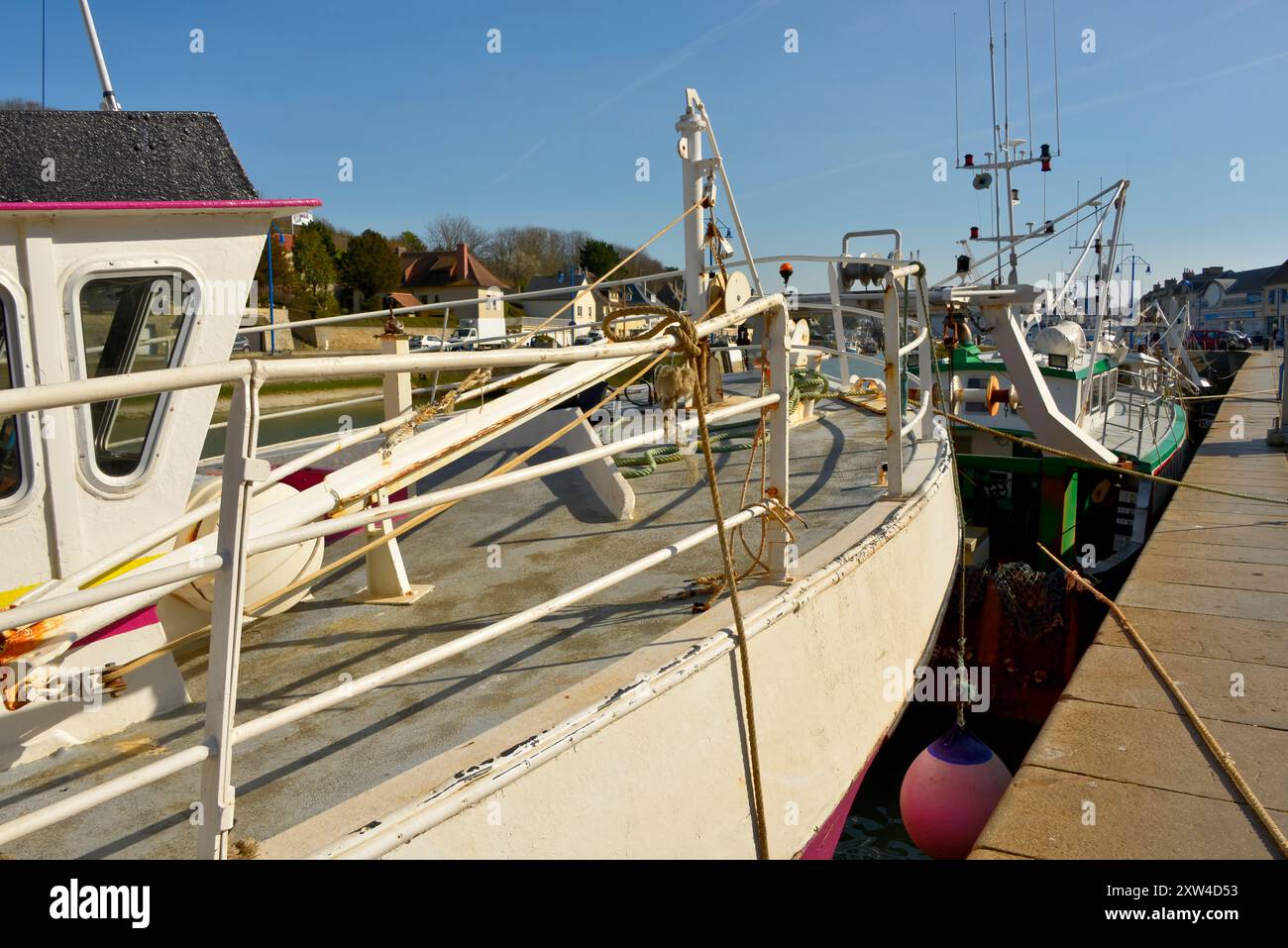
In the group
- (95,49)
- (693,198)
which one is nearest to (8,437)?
(95,49)

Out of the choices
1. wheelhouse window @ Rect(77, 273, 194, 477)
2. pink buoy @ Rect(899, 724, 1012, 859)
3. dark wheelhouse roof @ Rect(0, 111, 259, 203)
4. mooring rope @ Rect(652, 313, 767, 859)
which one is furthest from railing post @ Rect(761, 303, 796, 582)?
wheelhouse window @ Rect(77, 273, 194, 477)

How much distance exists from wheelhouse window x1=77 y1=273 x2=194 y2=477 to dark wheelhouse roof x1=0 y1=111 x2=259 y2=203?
0.93 feet

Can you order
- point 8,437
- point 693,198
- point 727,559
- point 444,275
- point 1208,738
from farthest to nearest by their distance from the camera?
point 444,275 < point 693,198 < point 1208,738 < point 8,437 < point 727,559

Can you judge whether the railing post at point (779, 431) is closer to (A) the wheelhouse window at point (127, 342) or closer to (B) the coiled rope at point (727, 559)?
(B) the coiled rope at point (727, 559)

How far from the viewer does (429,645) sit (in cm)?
345

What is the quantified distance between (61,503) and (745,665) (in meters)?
2.25

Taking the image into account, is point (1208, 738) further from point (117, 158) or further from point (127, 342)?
point (117, 158)

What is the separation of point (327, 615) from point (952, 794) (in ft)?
9.38

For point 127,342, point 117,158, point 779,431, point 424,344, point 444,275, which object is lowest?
point 779,431

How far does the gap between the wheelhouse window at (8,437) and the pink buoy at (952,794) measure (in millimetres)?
3709

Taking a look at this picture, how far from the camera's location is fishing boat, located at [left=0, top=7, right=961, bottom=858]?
2062mm

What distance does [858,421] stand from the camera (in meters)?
7.32

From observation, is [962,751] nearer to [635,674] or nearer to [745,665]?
[745,665]
